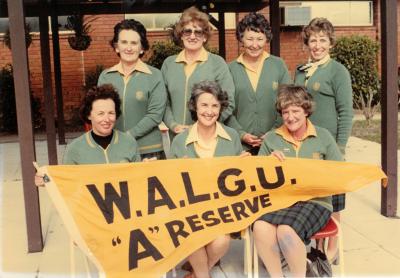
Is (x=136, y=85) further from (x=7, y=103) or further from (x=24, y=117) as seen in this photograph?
(x=7, y=103)

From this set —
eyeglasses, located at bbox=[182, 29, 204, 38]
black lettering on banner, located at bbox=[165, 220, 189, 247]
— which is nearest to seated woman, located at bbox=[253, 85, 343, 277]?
black lettering on banner, located at bbox=[165, 220, 189, 247]

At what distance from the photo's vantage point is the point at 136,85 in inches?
164

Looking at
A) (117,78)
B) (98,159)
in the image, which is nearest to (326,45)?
(117,78)

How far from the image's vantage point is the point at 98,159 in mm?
3729

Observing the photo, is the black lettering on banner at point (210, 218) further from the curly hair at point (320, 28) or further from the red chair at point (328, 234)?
the curly hair at point (320, 28)

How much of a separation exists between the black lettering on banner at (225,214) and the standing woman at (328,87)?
3.37 ft

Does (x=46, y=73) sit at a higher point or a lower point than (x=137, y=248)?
higher

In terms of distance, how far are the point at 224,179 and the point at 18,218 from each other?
3059mm

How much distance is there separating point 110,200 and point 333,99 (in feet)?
6.34

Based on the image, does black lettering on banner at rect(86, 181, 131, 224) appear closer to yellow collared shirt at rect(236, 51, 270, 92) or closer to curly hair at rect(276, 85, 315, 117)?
curly hair at rect(276, 85, 315, 117)

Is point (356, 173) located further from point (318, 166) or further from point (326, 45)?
point (326, 45)

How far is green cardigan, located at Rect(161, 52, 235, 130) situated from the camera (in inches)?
164

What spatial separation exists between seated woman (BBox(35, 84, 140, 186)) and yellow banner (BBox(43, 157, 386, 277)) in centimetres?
21

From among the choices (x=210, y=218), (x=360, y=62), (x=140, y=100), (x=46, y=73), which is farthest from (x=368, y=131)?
(x=210, y=218)
